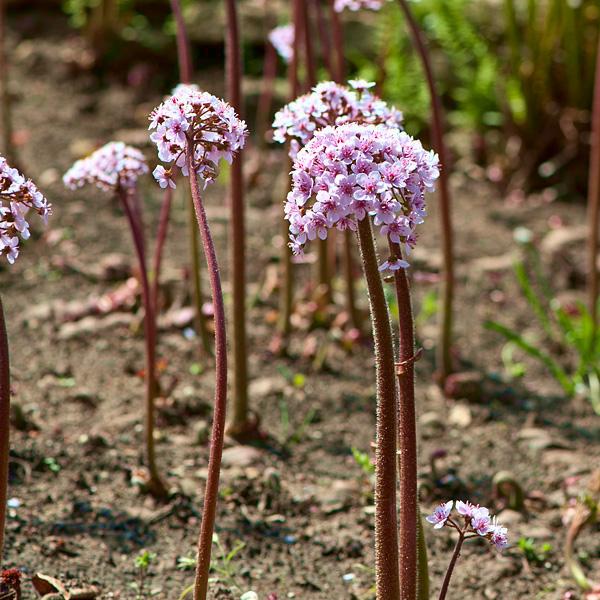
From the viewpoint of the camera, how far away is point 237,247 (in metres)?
3.04

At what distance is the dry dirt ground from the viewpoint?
266cm

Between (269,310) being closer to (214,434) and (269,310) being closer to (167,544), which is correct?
(167,544)

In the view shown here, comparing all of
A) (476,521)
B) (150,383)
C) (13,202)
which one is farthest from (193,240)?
(476,521)

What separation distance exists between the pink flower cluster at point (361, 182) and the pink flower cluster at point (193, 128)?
6.0 inches

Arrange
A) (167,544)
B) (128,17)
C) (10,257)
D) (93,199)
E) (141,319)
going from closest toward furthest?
(10,257)
(167,544)
(141,319)
(93,199)
(128,17)

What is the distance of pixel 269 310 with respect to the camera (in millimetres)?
4246

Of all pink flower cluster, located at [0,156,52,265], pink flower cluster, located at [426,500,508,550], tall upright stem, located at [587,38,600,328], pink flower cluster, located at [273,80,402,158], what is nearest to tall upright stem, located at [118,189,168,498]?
pink flower cluster, located at [273,80,402,158]

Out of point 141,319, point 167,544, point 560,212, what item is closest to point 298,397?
point 141,319

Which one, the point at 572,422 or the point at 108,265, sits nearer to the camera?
the point at 572,422

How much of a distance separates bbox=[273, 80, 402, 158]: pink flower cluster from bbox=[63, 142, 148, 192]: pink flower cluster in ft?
1.82

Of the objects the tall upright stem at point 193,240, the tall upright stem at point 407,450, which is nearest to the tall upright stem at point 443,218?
the tall upright stem at point 193,240

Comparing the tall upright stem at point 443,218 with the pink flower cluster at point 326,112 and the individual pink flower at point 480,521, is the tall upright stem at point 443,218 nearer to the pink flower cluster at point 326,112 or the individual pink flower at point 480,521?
the pink flower cluster at point 326,112

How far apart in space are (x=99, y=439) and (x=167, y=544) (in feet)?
1.80

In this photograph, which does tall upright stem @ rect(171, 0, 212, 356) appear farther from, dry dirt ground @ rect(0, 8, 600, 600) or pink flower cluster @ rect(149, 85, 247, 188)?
pink flower cluster @ rect(149, 85, 247, 188)
